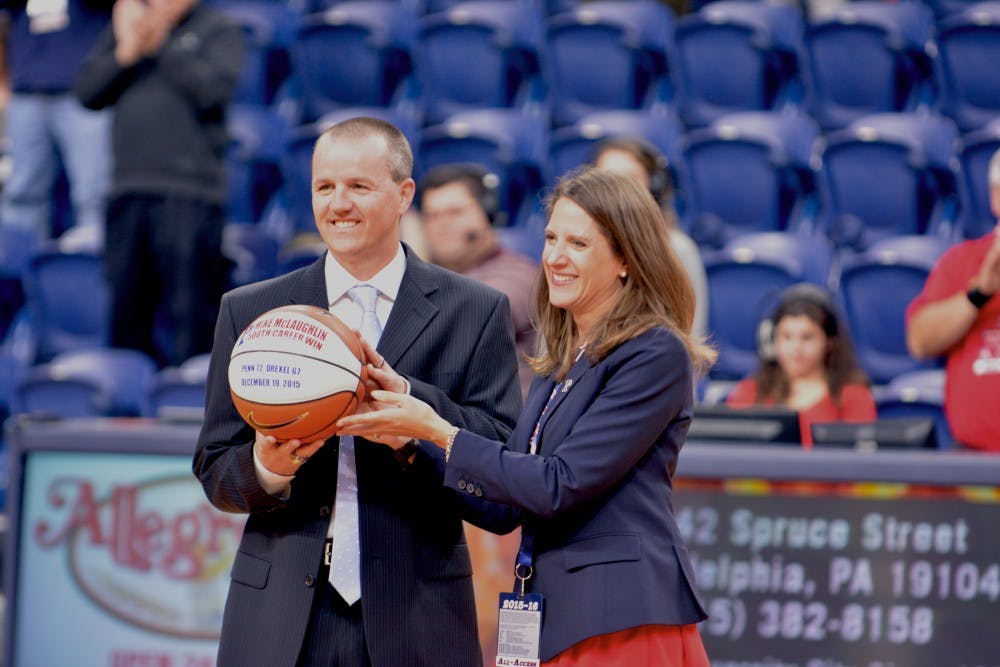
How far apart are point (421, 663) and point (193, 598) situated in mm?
2200

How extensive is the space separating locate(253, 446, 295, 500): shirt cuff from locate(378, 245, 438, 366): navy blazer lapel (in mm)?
350

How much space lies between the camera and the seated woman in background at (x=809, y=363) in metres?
6.02

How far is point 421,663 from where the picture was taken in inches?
125

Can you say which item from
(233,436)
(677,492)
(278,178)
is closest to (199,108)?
(278,178)

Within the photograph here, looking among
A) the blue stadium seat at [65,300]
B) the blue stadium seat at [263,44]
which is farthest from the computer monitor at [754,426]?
the blue stadium seat at [263,44]

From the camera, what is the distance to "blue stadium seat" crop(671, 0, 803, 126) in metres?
9.06

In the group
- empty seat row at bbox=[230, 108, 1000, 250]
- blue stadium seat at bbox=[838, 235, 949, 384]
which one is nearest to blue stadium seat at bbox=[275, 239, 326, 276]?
empty seat row at bbox=[230, 108, 1000, 250]

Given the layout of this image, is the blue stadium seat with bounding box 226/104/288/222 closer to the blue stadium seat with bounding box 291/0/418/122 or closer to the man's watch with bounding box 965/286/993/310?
the blue stadium seat with bounding box 291/0/418/122

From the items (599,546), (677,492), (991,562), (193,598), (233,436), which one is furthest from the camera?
(193,598)

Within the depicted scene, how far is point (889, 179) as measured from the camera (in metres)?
8.16

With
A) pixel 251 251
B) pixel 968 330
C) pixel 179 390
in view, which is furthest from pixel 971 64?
pixel 179 390

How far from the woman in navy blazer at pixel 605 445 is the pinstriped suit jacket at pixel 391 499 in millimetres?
154

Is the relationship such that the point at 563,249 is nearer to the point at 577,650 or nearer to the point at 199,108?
the point at 577,650

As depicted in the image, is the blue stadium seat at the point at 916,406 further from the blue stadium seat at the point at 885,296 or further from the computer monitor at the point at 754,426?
the computer monitor at the point at 754,426
